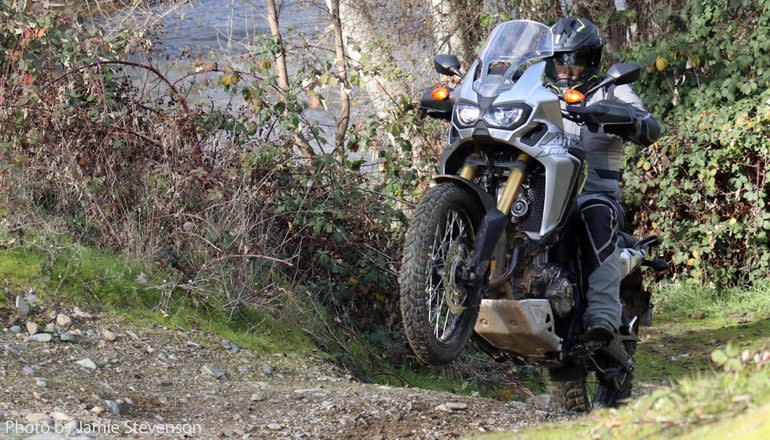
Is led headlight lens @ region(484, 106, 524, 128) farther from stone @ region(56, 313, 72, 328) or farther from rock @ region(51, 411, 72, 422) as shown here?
stone @ region(56, 313, 72, 328)

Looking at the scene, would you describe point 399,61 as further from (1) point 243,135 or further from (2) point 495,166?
(2) point 495,166

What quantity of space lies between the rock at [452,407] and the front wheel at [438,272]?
1.56 ft

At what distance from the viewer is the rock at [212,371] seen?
628 centimetres

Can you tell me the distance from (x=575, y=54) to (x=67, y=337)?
3098 millimetres

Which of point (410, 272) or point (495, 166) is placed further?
point (495, 166)

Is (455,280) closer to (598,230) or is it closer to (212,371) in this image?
(598,230)

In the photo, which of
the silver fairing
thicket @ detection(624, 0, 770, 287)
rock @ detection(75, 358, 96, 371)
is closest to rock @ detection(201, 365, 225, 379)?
rock @ detection(75, 358, 96, 371)

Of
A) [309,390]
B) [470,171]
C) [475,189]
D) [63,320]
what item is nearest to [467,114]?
A: [470,171]

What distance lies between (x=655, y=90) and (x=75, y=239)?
6290 mm

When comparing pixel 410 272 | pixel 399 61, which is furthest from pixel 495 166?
pixel 399 61

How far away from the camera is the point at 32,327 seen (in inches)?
242

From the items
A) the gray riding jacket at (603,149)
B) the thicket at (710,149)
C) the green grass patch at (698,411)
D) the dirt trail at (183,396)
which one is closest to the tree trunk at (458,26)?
the thicket at (710,149)

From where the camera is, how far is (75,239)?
287 inches

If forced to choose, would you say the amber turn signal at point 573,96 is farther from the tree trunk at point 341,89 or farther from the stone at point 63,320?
the tree trunk at point 341,89
